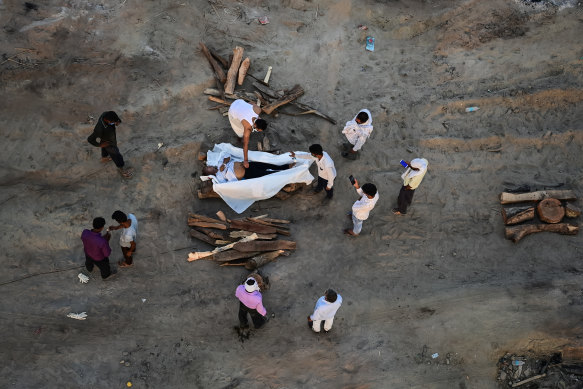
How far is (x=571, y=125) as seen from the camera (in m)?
11.4

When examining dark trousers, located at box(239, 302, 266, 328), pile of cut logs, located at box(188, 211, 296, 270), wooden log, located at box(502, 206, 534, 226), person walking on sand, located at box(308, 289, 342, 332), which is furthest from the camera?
wooden log, located at box(502, 206, 534, 226)

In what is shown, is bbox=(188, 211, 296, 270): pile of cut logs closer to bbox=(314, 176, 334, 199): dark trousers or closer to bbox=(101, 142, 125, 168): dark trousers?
bbox=(314, 176, 334, 199): dark trousers

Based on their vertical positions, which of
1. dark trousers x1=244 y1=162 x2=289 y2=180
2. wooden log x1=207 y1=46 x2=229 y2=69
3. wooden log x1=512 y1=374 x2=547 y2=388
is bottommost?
wooden log x1=512 y1=374 x2=547 y2=388

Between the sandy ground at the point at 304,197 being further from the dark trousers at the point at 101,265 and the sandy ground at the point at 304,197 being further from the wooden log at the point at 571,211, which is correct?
the wooden log at the point at 571,211

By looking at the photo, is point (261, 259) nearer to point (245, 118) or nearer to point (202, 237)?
point (202, 237)

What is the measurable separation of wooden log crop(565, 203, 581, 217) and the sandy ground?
0.51 metres

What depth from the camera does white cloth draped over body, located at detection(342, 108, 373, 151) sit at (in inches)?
399

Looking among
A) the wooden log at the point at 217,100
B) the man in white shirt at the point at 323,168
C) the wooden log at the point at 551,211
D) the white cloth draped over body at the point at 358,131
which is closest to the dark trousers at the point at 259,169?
the man in white shirt at the point at 323,168

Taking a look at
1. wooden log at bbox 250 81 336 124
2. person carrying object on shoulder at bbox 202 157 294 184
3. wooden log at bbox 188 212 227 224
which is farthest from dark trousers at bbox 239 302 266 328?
wooden log at bbox 250 81 336 124

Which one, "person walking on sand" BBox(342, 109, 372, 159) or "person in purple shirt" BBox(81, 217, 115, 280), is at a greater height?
"person walking on sand" BBox(342, 109, 372, 159)

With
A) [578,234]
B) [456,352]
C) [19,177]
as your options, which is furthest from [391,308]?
[19,177]

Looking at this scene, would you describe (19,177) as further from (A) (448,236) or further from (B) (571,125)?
(B) (571,125)

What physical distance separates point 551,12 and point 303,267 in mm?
10104

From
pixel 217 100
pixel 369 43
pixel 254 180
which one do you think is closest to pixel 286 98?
pixel 217 100
